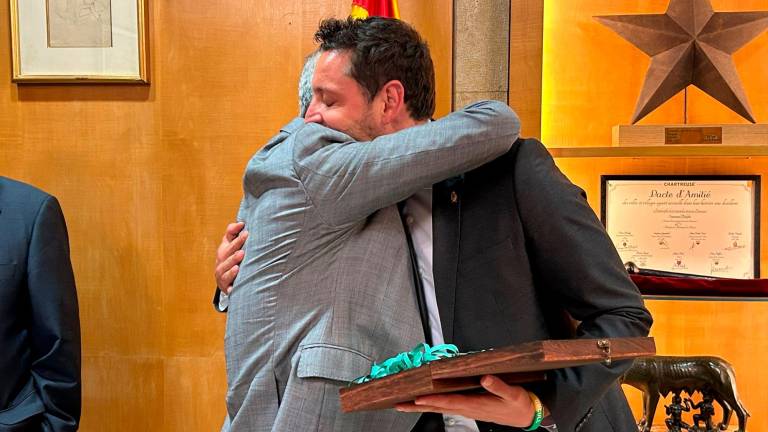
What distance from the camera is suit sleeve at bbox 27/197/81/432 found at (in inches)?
88.0

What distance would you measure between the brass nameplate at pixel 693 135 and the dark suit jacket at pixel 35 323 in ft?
6.19

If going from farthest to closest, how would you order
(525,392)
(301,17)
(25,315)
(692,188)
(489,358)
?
1. (301,17)
2. (692,188)
3. (25,315)
4. (525,392)
5. (489,358)

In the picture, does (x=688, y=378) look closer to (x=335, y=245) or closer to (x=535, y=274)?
(x=535, y=274)

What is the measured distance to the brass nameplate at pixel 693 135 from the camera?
2336 mm

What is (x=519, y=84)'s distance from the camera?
2.49 meters

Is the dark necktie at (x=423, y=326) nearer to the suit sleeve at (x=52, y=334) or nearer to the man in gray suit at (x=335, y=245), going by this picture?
the man in gray suit at (x=335, y=245)

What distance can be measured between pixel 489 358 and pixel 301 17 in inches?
79.2

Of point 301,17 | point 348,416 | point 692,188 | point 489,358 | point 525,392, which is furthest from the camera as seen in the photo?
point 301,17

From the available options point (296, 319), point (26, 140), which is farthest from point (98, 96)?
point (296, 319)

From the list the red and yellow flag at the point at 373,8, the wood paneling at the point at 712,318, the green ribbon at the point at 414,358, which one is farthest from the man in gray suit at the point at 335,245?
the wood paneling at the point at 712,318

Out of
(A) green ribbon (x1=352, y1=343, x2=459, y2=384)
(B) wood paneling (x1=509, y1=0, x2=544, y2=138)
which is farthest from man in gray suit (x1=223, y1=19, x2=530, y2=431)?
(B) wood paneling (x1=509, y1=0, x2=544, y2=138)

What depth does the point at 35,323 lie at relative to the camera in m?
2.25

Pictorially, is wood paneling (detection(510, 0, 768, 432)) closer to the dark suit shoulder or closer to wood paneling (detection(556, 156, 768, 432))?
wood paneling (detection(556, 156, 768, 432))

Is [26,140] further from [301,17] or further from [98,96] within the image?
[301,17]
